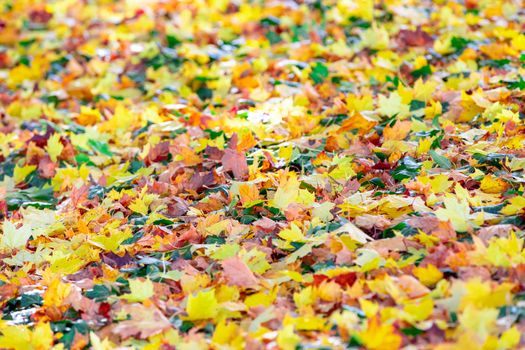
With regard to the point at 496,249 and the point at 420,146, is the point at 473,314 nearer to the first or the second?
the point at 496,249

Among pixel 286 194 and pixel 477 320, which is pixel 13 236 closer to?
pixel 286 194

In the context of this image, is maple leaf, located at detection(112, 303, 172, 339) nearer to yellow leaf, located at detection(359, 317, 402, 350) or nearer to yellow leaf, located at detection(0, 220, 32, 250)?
yellow leaf, located at detection(359, 317, 402, 350)

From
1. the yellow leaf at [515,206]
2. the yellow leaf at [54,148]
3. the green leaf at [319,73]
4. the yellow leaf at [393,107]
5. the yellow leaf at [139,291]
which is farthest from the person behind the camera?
the green leaf at [319,73]

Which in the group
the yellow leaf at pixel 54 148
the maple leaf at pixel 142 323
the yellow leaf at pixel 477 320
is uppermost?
the yellow leaf at pixel 477 320

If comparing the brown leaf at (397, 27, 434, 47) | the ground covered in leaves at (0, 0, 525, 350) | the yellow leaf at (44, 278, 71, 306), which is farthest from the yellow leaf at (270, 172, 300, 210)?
the brown leaf at (397, 27, 434, 47)

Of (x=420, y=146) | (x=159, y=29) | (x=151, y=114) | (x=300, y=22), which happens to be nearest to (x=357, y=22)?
(x=300, y=22)

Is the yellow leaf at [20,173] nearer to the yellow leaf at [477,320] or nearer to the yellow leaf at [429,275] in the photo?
the yellow leaf at [429,275]

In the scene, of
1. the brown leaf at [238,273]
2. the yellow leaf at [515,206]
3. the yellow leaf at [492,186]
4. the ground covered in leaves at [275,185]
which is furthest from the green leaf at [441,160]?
the brown leaf at [238,273]

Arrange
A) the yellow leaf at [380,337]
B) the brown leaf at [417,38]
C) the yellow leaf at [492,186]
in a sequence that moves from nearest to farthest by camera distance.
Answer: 1. the yellow leaf at [380,337]
2. the yellow leaf at [492,186]
3. the brown leaf at [417,38]
